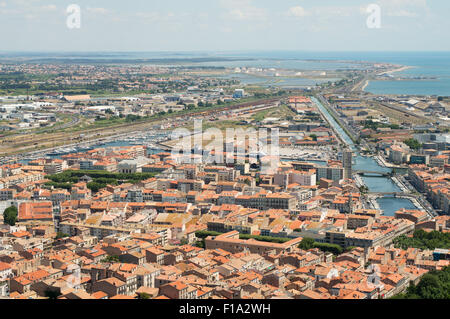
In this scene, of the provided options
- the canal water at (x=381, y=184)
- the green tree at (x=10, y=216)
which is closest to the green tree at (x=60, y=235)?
the green tree at (x=10, y=216)

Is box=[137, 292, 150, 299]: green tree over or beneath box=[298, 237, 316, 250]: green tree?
over

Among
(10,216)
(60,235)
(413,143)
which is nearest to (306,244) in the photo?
(60,235)

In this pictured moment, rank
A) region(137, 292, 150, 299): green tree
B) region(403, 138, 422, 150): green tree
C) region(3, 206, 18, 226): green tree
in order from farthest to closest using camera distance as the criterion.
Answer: region(403, 138, 422, 150): green tree → region(3, 206, 18, 226): green tree → region(137, 292, 150, 299): green tree

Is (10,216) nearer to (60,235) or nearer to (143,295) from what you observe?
(60,235)

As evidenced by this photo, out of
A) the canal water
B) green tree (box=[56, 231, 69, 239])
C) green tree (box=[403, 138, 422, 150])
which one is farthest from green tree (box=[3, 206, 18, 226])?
green tree (box=[403, 138, 422, 150])

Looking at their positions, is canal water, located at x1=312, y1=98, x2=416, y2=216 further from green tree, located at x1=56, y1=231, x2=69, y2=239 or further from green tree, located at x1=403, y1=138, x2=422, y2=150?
green tree, located at x1=56, y1=231, x2=69, y2=239

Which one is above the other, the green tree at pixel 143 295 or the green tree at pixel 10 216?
the green tree at pixel 143 295

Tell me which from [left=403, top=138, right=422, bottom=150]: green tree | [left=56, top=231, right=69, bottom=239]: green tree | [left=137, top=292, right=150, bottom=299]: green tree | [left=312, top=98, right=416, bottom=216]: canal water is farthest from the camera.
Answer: [left=403, top=138, right=422, bottom=150]: green tree

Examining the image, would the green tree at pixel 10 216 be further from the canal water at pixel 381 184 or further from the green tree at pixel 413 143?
the green tree at pixel 413 143

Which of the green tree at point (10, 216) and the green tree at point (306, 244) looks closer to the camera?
the green tree at point (306, 244)
